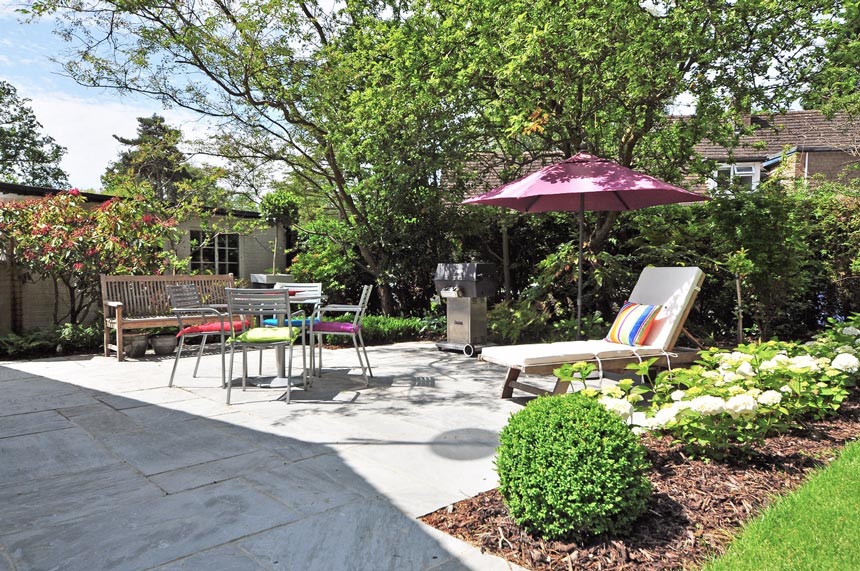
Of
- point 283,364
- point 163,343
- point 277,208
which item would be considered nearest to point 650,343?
point 283,364

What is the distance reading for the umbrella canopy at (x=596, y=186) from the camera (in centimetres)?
498

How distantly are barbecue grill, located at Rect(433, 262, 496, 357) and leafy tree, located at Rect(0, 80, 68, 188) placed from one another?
30.8 metres

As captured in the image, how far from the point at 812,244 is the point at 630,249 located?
221 cm

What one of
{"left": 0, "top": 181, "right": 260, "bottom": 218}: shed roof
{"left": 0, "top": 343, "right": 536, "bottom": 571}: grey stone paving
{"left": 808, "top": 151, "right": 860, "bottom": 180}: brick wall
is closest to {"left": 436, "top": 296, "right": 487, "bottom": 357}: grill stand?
{"left": 0, "top": 343, "right": 536, "bottom": 571}: grey stone paving

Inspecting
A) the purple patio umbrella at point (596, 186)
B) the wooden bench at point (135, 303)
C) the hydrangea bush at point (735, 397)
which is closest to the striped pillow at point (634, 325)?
the hydrangea bush at point (735, 397)

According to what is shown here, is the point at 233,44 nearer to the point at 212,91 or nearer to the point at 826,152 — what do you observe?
the point at 212,91

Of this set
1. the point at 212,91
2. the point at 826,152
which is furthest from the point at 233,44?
the point at 826,152

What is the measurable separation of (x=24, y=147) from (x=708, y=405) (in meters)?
37.9

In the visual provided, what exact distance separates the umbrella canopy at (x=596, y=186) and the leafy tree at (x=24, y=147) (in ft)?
106

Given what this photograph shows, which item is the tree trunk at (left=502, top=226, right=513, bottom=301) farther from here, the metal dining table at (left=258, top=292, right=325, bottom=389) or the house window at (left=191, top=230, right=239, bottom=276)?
the house window at (left=191, top=230, right=239, bottom=276)

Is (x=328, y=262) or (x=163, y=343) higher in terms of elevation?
(x=328, y=262)

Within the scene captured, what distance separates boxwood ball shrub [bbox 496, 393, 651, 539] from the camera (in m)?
2.13

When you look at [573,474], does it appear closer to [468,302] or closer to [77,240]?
[468,302]

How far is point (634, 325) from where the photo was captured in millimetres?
4855
